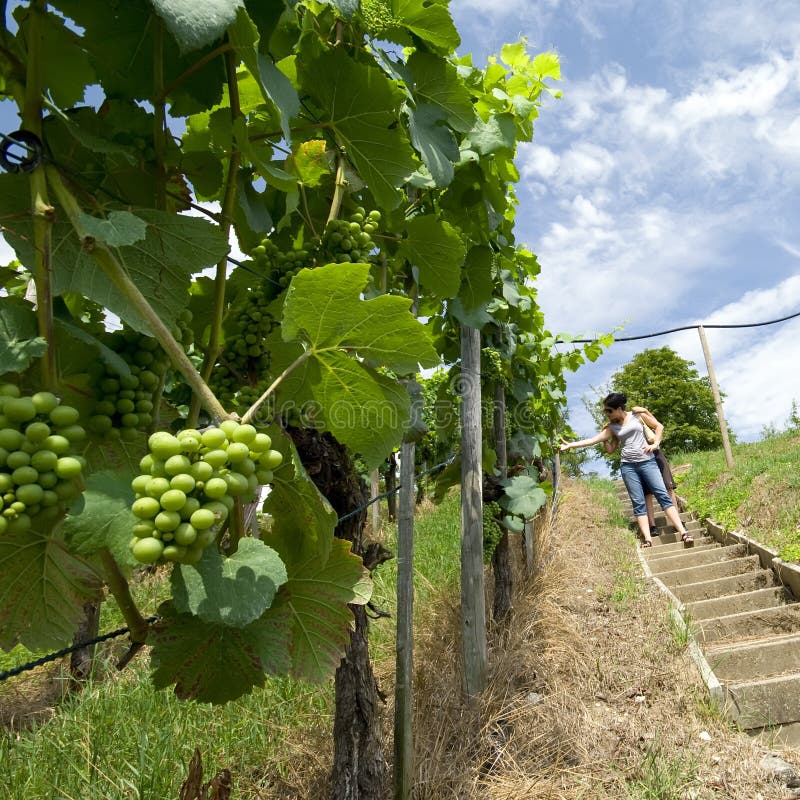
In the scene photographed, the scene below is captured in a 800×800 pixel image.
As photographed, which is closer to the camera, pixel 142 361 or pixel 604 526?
pixel 142 361

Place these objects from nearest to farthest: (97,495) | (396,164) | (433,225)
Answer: (97,495), (396,164), (433,225)

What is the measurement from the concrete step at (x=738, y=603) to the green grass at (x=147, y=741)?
353 centimetres

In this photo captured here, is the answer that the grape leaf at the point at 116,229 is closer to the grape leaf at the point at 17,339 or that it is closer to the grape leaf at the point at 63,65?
the grape leaf at the point at 17,339

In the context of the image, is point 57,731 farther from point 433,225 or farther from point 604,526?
point 604,526

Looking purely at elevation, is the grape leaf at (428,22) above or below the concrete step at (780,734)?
above

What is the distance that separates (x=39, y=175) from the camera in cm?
58

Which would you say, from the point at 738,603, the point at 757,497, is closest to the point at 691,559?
the point at 757,497

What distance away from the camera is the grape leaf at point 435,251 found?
1398 millimetres

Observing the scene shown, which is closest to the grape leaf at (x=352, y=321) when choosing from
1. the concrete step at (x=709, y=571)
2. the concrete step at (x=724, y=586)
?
the concrete step at (x=724, y=586)

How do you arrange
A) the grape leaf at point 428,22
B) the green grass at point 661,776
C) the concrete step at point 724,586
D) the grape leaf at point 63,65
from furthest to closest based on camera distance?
the concrete step at point 724,586 → the green grass at point 661,776 → the grape leaf at point 428,22 → the grape leaf at point 63,65

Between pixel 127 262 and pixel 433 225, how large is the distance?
2.70ft

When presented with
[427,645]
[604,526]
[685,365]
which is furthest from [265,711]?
[685,365]

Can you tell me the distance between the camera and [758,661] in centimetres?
407

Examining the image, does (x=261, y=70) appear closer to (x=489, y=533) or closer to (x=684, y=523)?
(x=489, y=533)
